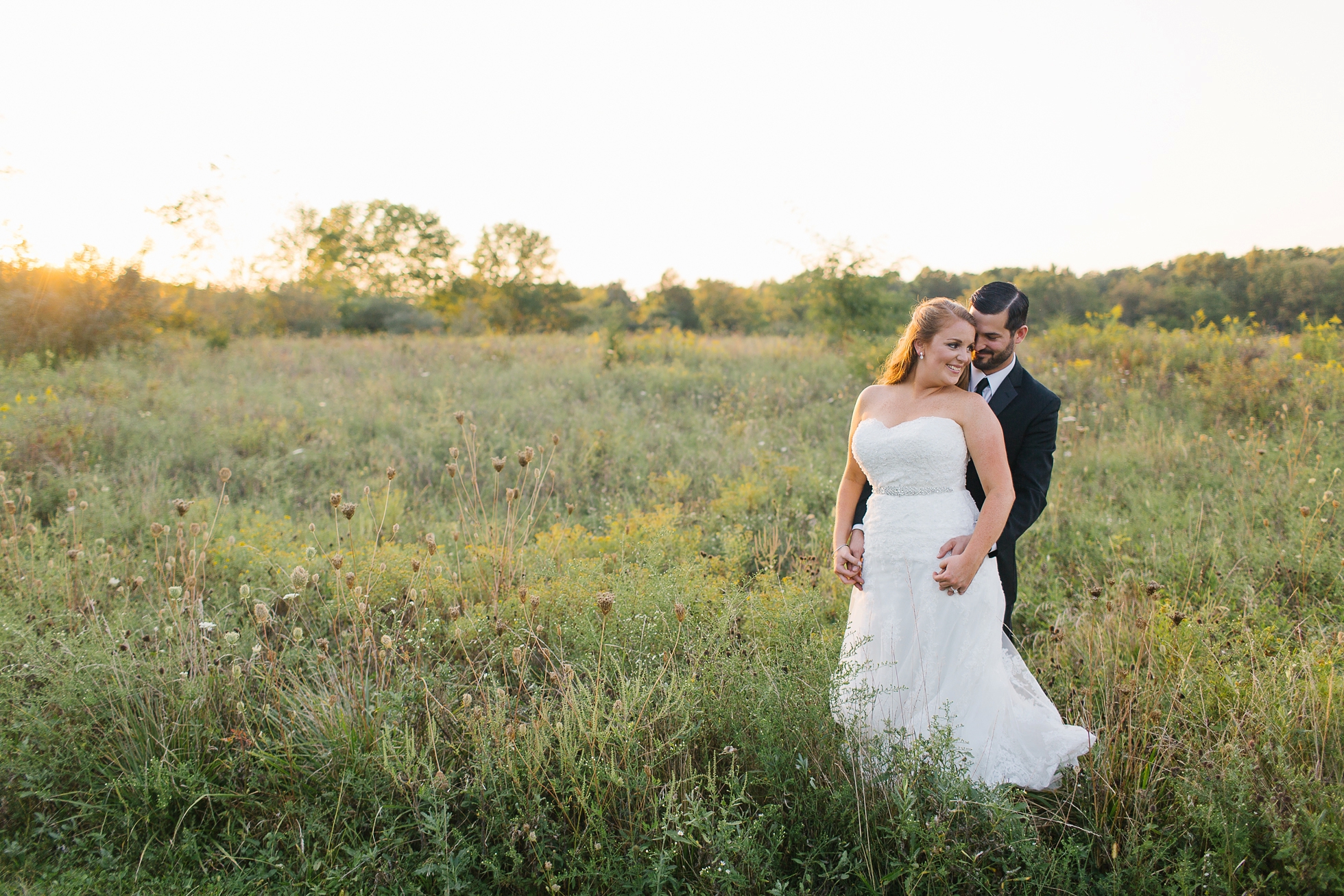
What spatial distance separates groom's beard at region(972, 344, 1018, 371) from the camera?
2.53 metres

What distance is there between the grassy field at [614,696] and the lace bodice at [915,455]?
2.35 ft

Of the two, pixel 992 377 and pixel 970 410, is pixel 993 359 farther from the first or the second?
pixel 970 410

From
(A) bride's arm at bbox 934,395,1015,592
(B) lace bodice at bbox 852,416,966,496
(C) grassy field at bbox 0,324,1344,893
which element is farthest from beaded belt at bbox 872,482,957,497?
(C) grassy field at bbox 0,324,1344,893

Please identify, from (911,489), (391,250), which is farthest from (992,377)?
(391,250)

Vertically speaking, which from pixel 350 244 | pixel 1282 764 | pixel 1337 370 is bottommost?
pixel 1282 764

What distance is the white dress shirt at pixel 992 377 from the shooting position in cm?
261

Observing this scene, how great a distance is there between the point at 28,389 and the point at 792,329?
595 inches

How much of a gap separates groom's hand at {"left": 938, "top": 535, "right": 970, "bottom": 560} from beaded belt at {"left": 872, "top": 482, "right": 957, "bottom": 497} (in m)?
0.19

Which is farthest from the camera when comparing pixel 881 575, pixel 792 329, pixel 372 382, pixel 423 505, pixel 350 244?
pixel 350 244

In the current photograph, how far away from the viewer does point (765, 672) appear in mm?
2334

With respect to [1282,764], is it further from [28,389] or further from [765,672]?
[28,389]

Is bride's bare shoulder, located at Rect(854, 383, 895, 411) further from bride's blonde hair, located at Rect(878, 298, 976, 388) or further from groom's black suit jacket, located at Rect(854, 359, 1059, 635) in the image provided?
groom's black suit jacket, located at Rect(854, 359, 1059, 635)

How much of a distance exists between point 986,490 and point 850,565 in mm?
607

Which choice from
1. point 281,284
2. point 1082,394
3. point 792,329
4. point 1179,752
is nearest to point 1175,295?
point 792,329
